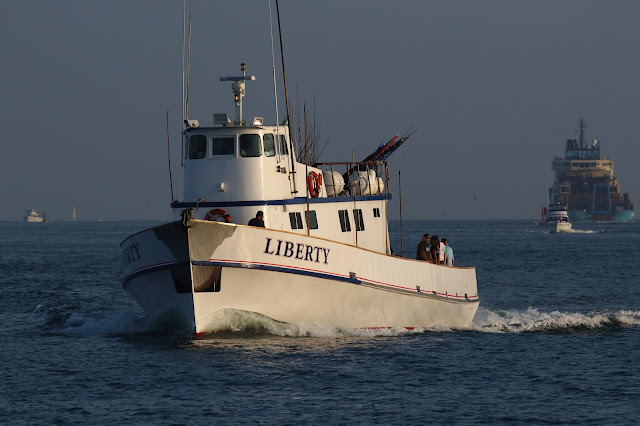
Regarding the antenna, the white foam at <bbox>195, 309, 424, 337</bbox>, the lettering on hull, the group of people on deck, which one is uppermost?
the antenna

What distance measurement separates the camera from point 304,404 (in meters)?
17.8

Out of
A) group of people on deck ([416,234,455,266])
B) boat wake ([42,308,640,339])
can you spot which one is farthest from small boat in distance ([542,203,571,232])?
group of people on deck ([416,234,455,266])

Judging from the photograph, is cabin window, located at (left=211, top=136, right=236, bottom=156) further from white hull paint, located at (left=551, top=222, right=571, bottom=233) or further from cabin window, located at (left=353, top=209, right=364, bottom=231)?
white hull paint, located at (left=551, top=222, right=571, bottom=233)

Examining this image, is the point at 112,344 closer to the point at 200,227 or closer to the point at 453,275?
the point at 200,227

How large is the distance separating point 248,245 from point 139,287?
386cm

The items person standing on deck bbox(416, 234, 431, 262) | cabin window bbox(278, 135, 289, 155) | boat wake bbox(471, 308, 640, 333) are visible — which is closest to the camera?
cabin window bbox(278, 135, 289, 155)

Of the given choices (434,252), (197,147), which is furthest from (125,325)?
(434,252)

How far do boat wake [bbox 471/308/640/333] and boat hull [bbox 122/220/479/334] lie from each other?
5349 millimetres

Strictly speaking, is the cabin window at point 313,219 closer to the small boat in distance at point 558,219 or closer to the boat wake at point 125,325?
the boat wake at point 125,325

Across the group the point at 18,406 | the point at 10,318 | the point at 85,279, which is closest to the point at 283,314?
the point at 18,406

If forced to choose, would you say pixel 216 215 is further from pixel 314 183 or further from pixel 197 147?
pixel 314 183

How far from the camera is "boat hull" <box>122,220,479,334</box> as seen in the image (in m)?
22.3

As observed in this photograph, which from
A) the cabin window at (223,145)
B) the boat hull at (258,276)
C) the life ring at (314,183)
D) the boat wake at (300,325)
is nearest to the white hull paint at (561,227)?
the boat wake at (300,325)

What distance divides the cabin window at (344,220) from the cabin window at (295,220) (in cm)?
202
